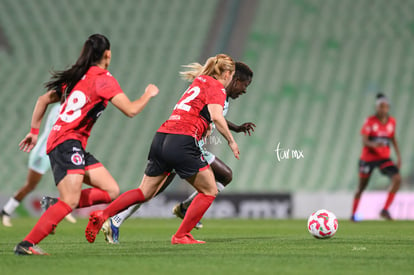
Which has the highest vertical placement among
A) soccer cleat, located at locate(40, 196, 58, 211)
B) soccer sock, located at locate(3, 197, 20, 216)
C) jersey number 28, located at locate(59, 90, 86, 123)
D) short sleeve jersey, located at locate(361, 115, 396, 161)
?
short sleeve jersey, located at locate(361, 115, 396, 161)

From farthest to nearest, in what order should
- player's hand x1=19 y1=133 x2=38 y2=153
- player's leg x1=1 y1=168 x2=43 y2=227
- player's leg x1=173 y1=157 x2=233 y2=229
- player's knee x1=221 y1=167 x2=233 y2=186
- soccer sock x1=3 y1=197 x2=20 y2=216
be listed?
soccer sock x1=3 y1=197 x2=20 y2=216, player's leg x1=1 y1=168 x2=43 y2=227, player's knee x1=221 y1=167 x2=233 y2=186, player's leg x1=173 y1=157 x2=233 y2=229, player's hand x1=19 y1=133 x2=38 y2=153

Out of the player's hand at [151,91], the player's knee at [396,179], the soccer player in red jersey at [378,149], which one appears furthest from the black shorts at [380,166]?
the player's hand at [151,91]

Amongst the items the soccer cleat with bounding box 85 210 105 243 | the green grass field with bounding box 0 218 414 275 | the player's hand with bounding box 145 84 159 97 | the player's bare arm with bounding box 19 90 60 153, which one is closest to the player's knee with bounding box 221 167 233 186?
the green grass field with bounding box 0 218 414 275

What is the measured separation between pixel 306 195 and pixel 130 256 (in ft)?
32.8

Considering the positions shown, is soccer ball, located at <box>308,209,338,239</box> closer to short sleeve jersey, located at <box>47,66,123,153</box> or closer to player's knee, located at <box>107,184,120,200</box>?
player's knee, located at <box>107,184,120,200</box>

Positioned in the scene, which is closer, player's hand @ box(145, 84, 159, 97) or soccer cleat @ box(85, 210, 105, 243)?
player's hand @ box(145, 84, 159, 97)

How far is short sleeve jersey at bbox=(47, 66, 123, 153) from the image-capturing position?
6031 millimetres

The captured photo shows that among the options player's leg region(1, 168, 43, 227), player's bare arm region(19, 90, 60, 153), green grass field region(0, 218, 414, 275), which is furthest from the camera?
player's leg region(1, 168, 43, 227)

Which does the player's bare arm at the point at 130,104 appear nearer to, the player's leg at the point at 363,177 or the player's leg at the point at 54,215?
the player's leg at the point at 54,215

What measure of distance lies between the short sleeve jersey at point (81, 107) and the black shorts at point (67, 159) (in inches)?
1.9

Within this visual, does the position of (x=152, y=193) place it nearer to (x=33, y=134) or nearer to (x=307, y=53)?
(x=33, y=134)

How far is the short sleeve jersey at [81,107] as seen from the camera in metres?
6.03

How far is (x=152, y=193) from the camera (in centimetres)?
719

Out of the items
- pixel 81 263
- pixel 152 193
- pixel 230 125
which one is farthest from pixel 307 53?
pixel 81 263
